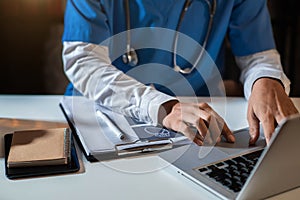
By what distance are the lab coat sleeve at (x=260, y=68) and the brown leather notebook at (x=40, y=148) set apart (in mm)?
491

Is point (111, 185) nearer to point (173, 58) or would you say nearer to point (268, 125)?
point (268, 125)

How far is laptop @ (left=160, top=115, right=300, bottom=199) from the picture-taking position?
1.81 ft

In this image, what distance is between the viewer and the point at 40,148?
74 centimetres

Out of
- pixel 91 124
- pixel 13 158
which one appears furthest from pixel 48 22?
pixel 13 158

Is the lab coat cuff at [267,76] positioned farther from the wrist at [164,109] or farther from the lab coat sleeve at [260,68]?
the wrist at [164,109]

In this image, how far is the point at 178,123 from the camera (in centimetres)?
85

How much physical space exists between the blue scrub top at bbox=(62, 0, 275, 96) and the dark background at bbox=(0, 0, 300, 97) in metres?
0.56

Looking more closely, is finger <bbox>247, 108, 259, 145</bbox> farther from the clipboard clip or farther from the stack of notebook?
the stack of notebook

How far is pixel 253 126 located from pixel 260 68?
0.30m

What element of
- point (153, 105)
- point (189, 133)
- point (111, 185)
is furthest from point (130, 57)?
point (111, 185)

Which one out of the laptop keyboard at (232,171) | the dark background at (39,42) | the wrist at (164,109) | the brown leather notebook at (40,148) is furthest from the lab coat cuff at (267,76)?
the dark background at (39,42)

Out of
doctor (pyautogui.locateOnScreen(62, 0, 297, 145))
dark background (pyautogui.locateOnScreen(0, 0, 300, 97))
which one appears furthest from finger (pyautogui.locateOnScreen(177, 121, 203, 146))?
dark background (pyautogui.locateOnScreen(0, 0, 300, 97))

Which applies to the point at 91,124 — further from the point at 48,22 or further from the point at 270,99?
the point at 48,22

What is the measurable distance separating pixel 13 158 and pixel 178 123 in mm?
299
